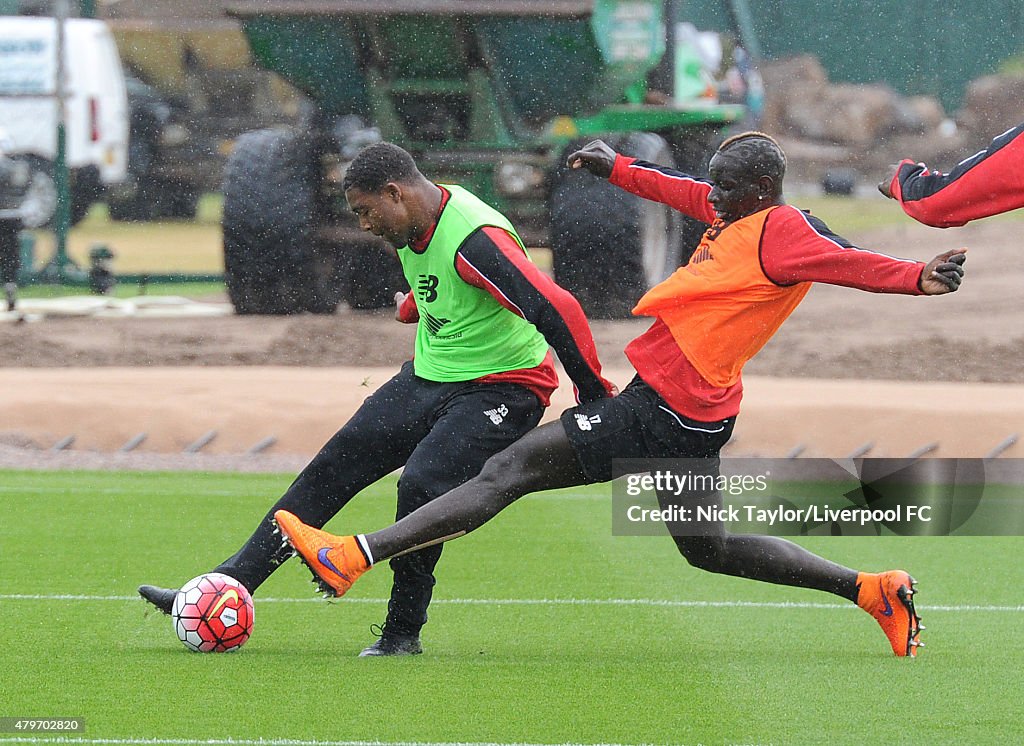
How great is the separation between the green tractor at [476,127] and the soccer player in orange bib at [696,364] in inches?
380

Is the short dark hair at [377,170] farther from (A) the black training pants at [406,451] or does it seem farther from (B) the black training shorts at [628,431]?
(B) the black training shorts at [628,431]

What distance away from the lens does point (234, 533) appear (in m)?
9.48

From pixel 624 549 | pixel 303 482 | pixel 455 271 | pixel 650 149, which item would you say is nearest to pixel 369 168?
pixel 455 271

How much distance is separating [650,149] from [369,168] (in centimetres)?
997

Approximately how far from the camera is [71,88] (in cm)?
2536

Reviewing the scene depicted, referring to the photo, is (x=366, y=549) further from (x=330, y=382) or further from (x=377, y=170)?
(x=330, y=382)

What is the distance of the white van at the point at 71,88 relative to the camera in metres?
24.6

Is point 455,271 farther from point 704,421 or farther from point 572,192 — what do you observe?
point 572,192

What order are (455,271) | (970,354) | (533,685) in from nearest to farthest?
(533,685)
(455,271)
(970,354)

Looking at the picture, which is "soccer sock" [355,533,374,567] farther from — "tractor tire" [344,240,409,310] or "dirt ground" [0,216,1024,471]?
"tractor tire" [344,240,409,310]

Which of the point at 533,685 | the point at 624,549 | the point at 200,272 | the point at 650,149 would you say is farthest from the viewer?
the point at 200,272

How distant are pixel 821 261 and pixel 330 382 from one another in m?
8.23

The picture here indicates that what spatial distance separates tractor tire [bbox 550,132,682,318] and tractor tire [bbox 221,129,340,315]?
2261mm

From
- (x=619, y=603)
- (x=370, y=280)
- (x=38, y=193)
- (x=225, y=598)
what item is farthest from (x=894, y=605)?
(x=38, y=193)
